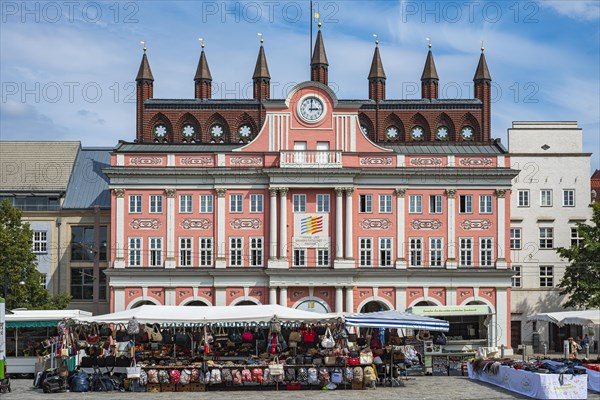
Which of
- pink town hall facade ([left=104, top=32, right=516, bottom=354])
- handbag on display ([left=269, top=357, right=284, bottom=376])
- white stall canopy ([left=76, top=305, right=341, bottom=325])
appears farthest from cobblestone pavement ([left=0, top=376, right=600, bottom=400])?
pink town hall facade ([left=104, top=32, right=516, bottom=354])

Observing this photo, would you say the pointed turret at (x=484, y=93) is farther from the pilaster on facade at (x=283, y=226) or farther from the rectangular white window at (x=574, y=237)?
the pilaster on facade at (x=283, y=226)

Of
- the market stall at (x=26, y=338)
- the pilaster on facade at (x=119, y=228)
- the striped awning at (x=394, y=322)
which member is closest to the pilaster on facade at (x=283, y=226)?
A: the pilaster on facade at (x=119, y=228)

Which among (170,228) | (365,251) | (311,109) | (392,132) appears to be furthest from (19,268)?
(392,132)

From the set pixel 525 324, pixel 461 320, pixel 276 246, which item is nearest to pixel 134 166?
pixel 276 246

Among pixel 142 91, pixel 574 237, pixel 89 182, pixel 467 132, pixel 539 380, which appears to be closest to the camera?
pixel 539 380

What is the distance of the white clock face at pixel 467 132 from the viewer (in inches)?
3295

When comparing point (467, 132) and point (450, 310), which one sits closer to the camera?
point (450, 310)

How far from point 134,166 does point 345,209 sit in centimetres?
1379

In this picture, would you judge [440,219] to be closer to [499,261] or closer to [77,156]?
[499,261]

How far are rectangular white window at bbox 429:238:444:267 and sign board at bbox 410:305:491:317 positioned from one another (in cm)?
936

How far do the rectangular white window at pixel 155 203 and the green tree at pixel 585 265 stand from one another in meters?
25.8

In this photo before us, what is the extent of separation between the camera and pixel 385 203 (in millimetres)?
69750

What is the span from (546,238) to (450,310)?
799 inches

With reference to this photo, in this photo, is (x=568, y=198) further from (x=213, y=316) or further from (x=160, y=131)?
(x=213, y=316)
